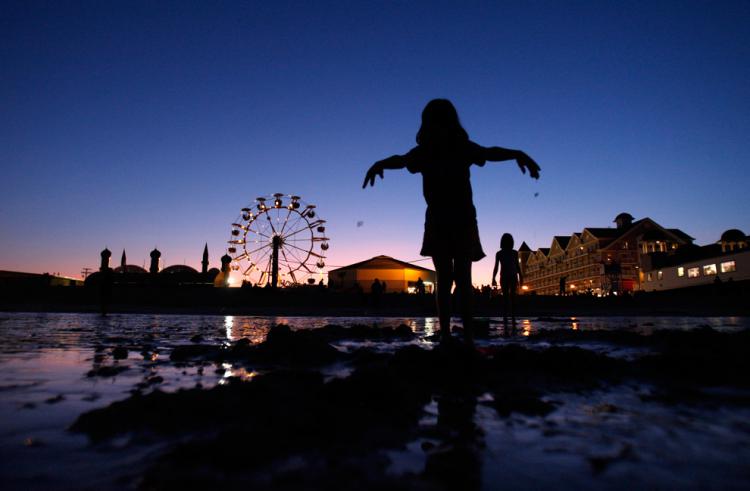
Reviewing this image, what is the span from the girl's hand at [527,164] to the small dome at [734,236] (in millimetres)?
57415

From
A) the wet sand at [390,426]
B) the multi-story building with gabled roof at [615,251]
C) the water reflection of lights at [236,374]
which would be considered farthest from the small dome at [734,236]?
the water reflection of lights at [236,374]

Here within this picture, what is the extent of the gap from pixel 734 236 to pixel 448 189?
58386 millimetres

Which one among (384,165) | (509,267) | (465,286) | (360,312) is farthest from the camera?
(360,312)

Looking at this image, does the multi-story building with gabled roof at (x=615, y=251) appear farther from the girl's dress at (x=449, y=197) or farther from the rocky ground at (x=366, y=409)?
the rocky ground at (x=366, y=409)

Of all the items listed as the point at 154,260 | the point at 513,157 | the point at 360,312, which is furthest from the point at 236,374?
the point at 154,260

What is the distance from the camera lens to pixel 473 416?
1.46 metres

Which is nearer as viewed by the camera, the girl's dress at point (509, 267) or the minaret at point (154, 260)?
the girl's dress at point (509, 267)

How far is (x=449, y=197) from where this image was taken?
12.2 feet

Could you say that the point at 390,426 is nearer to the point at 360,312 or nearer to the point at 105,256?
the point at 360,312

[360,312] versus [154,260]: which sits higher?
[154,260]

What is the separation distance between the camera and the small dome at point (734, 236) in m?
46.9

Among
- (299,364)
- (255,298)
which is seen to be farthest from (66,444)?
(255,298)

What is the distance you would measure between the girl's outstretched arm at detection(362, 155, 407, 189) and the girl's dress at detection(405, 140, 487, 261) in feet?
0.46

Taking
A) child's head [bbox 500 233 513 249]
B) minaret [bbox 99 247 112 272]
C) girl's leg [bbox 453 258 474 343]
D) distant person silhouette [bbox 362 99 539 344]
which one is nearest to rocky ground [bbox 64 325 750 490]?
girl's leg [bbox 453 258 474 343]
